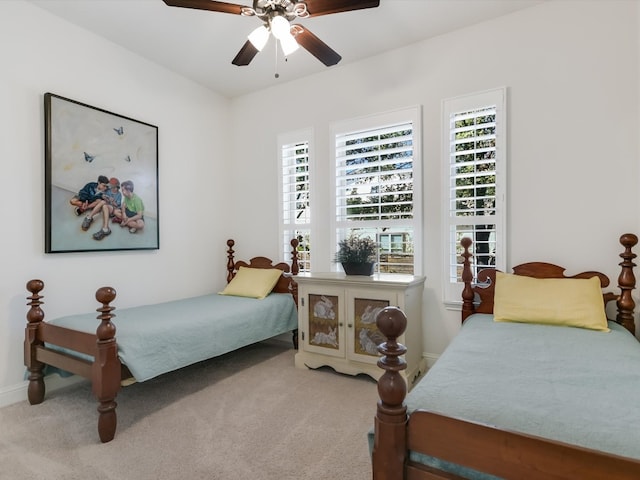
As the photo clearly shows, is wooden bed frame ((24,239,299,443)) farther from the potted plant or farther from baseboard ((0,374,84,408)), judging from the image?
the potted plant

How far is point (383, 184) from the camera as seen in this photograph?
127 inches

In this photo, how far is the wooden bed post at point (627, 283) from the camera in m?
2.24

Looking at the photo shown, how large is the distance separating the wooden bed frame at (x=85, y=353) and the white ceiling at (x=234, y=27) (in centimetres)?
209

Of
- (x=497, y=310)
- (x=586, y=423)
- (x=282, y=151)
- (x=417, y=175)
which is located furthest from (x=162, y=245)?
(x=586, y=423)

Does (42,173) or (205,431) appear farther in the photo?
(42,173)

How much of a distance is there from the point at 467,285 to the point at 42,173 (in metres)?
3.34

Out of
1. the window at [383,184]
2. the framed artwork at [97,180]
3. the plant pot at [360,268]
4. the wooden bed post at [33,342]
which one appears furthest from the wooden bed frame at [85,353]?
the window at [383,184]

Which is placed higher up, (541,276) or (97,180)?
(97,180)

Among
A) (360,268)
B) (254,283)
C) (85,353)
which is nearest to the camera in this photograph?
(85,353)

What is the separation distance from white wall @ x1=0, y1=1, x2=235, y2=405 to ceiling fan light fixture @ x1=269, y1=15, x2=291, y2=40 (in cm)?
191

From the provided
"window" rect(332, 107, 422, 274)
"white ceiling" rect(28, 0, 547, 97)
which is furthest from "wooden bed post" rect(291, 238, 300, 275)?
"white ceiling" rect(28, 0, 547, 97)

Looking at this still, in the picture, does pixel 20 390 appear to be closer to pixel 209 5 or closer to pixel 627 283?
pixel 209 5

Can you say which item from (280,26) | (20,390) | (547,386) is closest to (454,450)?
(547,386)

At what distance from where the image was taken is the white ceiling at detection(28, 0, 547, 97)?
2.65m
